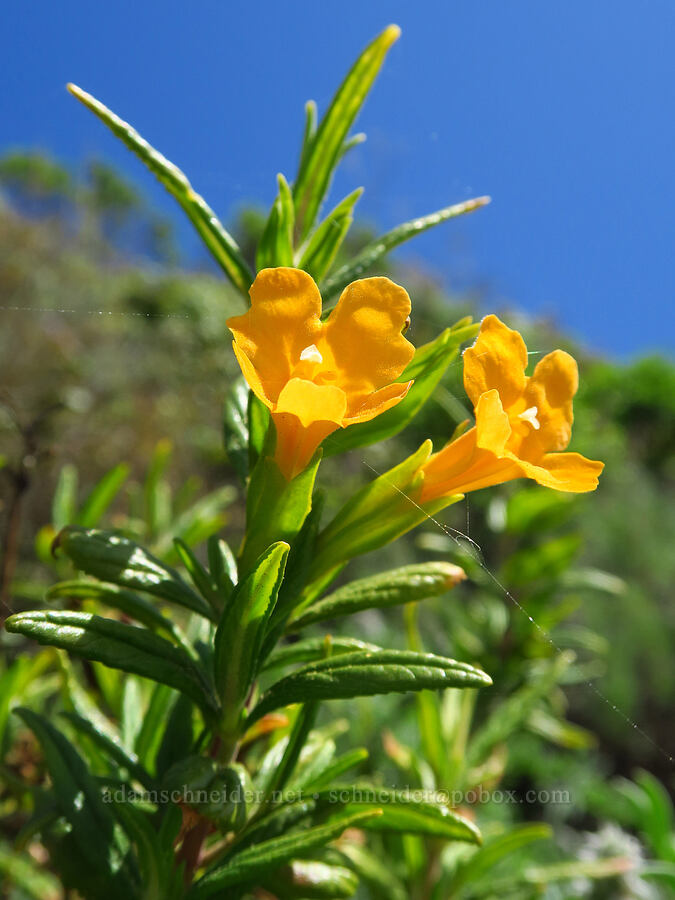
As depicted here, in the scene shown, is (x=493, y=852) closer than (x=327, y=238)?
No

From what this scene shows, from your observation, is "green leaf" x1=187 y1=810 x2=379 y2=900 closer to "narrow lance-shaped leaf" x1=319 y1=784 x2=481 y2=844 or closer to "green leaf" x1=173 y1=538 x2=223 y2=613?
"narrow lance-shaped leaf" x1=319 y1=784 x2=481 y2=844

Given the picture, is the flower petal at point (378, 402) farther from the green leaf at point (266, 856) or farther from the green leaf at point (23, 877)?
the green leaf at point (23, 877)

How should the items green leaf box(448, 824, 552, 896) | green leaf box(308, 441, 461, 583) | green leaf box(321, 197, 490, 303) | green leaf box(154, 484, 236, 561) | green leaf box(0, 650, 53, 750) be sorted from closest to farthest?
green leaf box(308, 441, 461, 583) → green leaf box(321, 197, 490, 303) → green leaf box(0, 650, 53, 750) → green leaf box(448, 824, 552, 896) → green leaf box(154, 484, 236, 561)

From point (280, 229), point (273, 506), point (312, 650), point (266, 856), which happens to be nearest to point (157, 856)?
point (266, 856)

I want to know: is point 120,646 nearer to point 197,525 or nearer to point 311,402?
point 311,402

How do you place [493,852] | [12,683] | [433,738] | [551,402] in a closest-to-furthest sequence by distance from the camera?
[551,402] → [12,683] → [493,852] → [433,738]

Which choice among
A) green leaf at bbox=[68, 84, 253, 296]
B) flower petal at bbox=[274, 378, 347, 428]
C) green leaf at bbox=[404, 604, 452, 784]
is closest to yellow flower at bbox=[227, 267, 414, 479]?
flower petal at bbox=[274, 378, 347, 428]

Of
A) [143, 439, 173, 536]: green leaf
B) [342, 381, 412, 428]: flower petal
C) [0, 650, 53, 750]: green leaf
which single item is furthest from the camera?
[143, 439, 173, 536]: green leaf

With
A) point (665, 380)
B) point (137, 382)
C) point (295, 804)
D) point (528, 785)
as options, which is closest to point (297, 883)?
point (295, 804)
